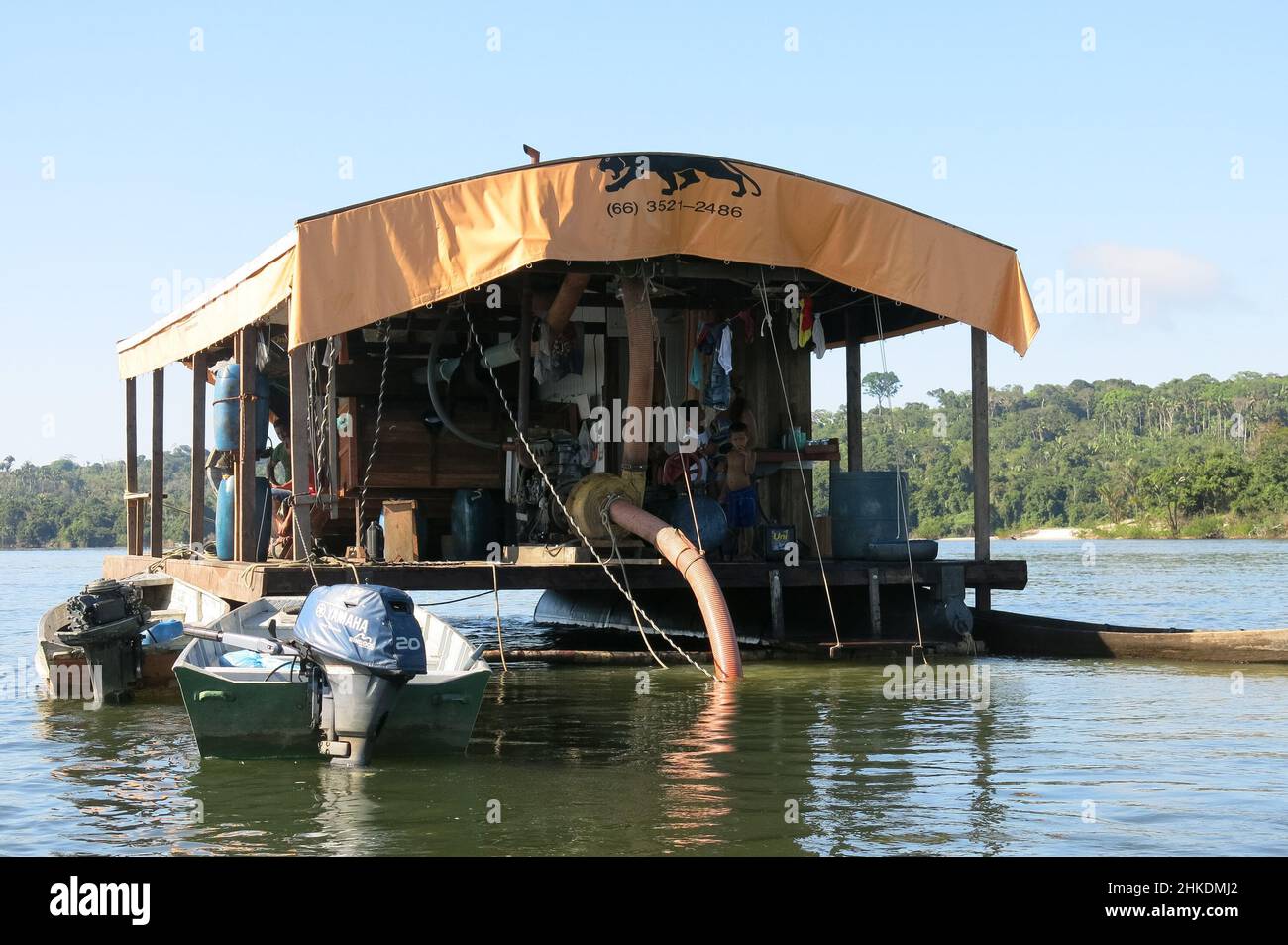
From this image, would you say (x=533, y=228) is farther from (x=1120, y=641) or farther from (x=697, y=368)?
(x=1120, y=641)

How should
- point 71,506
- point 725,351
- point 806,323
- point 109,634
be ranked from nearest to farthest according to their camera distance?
point 109,634
point 725,351
point 806,323
point 71,506

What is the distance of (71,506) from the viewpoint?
95.1 metres

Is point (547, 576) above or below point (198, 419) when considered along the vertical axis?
below

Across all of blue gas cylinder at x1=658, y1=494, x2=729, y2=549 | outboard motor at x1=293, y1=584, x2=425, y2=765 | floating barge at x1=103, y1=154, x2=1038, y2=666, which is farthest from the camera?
blue gas cylinder at x1=658, y1=494, x2=729, y2=549

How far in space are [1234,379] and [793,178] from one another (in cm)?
10194

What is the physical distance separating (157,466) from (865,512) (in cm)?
1124

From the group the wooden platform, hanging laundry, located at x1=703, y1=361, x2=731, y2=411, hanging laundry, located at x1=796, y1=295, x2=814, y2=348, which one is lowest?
the wooden platform

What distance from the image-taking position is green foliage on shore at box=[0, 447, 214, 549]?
87.4 m

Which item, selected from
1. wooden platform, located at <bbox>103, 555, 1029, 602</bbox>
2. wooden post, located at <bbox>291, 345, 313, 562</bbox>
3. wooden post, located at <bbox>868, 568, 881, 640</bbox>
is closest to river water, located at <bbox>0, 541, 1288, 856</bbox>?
wooden post, located at <bbox>868, 568, 881, 640</bbox>

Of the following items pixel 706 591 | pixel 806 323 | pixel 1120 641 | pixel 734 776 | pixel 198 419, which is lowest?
pixel 734 776

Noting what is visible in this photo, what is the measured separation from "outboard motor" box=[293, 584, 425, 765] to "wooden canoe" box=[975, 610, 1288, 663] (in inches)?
350

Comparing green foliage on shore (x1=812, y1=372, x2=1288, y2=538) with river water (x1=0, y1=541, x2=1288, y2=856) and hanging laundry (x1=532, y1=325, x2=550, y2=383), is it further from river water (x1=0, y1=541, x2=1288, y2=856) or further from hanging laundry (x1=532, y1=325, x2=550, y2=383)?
river water (x1=0, y1=541, x2=1288, y2=856)

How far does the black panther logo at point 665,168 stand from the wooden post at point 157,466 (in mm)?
10443

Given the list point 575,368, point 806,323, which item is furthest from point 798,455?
point 575,368
